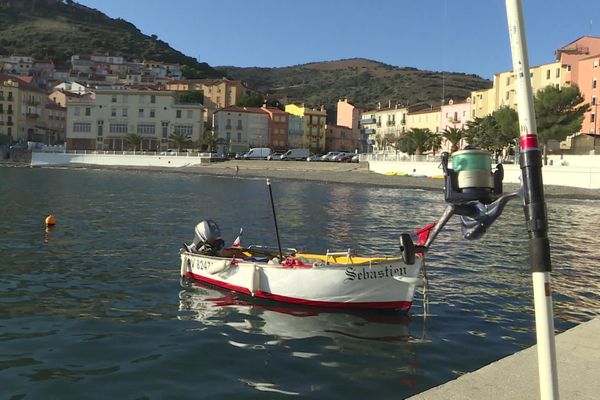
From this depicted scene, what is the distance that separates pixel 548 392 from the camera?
3.72 meters

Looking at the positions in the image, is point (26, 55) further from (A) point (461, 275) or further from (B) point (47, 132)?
(A) point (461, 275)

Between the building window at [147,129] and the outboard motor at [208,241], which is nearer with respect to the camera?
the outboard motor at [208,241]

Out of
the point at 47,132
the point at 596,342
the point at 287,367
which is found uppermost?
the point at 47,132

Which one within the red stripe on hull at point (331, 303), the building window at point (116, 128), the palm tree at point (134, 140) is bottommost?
the red stripe on hull at point (331, 303)

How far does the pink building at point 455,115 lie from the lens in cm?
10625

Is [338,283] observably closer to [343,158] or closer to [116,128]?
[343,158]

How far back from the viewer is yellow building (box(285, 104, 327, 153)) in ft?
437

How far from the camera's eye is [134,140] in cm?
11162

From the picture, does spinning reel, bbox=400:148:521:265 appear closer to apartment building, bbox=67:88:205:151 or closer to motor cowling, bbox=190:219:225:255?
motor cowling, bbox=190:219:225:255

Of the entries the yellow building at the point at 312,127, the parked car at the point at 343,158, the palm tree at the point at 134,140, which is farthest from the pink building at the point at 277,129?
the parked car at the point at 343,158

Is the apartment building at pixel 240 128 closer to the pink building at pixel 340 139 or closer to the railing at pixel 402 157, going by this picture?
the pink building at pixel 340 139

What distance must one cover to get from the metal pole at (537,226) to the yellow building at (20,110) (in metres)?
135

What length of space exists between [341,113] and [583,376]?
151 meters

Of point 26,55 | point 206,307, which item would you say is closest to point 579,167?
point 206,307
